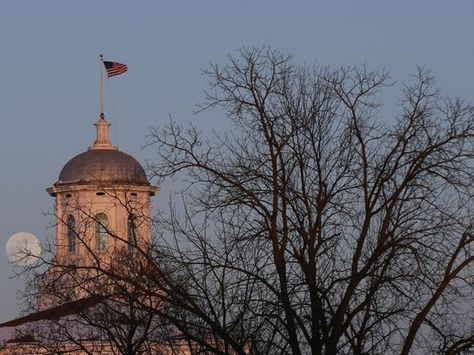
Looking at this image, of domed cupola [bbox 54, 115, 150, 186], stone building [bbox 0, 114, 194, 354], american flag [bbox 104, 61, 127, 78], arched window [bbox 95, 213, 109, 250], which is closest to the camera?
arched window [bbox 95, 213, 109, 250]

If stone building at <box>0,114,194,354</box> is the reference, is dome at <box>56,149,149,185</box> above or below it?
above

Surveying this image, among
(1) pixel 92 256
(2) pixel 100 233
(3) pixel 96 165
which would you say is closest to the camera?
(1) pixel 92 256

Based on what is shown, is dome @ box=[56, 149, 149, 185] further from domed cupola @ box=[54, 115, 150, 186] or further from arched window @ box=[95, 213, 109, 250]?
arched window @ box=[95, 213, 109, 250]

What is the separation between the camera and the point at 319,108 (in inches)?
1094

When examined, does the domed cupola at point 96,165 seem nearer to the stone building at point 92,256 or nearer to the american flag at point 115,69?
the stone building at point 92,256

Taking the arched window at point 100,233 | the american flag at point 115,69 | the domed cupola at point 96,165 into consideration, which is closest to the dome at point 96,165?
the domed cupola at point 96,165

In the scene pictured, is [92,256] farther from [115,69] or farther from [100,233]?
[115,69]

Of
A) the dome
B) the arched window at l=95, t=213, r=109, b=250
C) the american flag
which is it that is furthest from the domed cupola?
the arched window at l=95, t=213, r=109, b=250

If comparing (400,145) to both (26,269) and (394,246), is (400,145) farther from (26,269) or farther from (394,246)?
(26,269)

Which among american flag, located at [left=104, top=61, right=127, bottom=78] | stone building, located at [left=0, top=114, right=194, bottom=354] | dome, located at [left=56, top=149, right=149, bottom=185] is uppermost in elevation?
dome, located at [left=56, top=149, right=149, bottom=185]

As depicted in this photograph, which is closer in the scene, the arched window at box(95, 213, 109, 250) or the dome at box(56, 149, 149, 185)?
the arched window at box(95, 213, 109, 250)

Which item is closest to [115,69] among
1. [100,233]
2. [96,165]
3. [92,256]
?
[96,165]

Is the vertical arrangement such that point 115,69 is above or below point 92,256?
above

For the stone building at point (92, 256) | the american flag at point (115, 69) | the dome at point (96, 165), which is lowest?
the stone building at point (92, 256)
